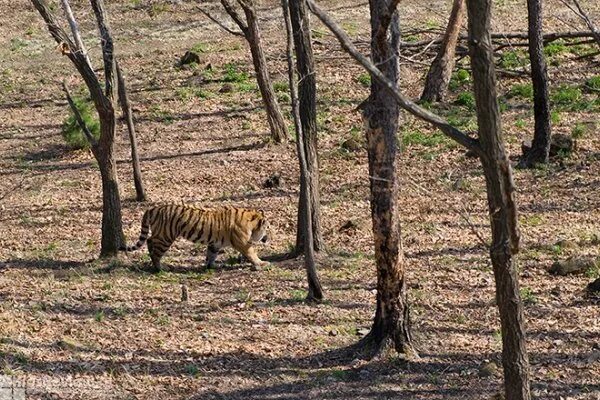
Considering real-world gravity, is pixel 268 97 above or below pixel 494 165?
above

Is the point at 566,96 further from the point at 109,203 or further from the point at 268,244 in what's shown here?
the point at 109,203

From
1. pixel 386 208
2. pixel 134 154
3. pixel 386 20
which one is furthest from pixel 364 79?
pixel 386 20

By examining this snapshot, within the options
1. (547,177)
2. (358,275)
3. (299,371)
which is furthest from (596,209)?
(299,371)

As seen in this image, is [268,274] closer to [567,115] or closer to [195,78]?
[567,115]

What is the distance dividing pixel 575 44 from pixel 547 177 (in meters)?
6.23

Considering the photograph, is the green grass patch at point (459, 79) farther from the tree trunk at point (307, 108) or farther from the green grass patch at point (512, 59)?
the tree trunk at point (307, 108)

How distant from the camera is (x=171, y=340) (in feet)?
36.6

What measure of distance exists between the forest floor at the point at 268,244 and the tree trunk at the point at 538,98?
1.35 feet

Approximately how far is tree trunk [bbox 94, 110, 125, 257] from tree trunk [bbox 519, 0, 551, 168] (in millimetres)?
7495

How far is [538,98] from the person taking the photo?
59.5 feet

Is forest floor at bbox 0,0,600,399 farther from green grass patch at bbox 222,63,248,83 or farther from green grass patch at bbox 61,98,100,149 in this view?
green grass patch at bbox 61,98,100,149

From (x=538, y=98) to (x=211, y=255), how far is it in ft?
22.5

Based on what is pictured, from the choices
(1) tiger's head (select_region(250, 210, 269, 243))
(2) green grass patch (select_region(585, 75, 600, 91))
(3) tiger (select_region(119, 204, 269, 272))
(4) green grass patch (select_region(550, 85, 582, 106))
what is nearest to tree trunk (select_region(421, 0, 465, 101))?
(4) green grass patch (select_region(550, 85, 582, 106))

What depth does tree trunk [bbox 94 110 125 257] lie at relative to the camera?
14.5 m
